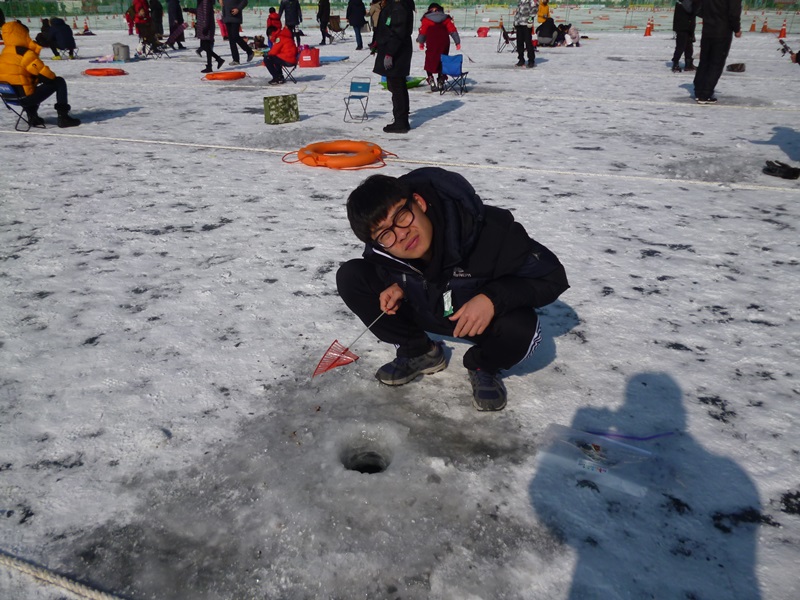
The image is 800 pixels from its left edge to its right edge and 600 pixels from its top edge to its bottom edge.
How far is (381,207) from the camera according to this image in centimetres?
186

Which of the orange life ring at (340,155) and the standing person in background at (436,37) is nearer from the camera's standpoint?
the orange life ring at (340,155)

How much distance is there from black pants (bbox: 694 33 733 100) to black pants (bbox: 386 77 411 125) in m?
5.19

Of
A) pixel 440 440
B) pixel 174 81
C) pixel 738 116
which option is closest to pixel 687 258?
pixel 440 440

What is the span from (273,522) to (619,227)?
3.61 metres

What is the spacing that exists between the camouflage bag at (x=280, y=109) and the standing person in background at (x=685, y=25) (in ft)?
28.6

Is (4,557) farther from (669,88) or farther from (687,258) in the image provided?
(669,88)

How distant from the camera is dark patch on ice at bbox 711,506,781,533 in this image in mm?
1835

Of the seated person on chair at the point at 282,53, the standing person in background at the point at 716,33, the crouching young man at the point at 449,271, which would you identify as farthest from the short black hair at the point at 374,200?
the seated person on chair at the point at 282,53

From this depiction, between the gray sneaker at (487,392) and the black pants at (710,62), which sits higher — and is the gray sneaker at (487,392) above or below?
below

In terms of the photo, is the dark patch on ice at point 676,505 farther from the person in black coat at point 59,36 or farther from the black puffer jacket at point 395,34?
the person in black coat at point 59,36

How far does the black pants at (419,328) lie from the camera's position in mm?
2174

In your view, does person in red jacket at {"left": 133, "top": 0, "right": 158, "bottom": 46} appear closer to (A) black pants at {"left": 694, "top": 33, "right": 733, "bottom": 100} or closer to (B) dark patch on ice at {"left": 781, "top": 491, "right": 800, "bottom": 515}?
(A) black pants at {"left": 694, "top": 33, "right": 733, "bottom": 100}

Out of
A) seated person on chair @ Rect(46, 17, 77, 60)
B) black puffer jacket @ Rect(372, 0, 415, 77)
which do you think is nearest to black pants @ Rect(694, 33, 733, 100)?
black puffer jacket @ Rect(372, 0, 415, 77)

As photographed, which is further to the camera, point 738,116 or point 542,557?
point 738,116
